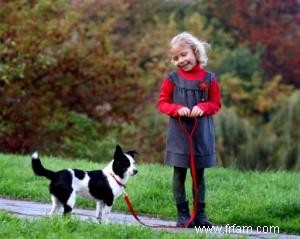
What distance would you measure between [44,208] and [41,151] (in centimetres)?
1290

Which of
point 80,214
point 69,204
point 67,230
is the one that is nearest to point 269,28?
point 80,214

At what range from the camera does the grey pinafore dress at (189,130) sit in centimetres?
843

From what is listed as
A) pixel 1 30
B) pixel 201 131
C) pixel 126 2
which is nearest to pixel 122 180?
pixel 201 131

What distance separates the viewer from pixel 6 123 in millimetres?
21812

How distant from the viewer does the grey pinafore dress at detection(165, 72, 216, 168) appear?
8.43 meters

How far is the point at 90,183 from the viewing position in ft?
26.7

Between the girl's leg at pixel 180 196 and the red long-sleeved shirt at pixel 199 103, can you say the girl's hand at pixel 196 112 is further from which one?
the girl's leg at pixel 180 196

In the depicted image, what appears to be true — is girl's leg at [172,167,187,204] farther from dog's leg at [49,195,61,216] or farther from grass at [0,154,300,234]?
dog's leg at [49,195,61,216]

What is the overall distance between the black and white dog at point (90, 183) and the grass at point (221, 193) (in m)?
1.65

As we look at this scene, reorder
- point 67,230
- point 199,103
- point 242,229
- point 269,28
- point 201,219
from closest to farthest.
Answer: point 67,230, point 199,103, point 201,219, point 242,229, point 269,28

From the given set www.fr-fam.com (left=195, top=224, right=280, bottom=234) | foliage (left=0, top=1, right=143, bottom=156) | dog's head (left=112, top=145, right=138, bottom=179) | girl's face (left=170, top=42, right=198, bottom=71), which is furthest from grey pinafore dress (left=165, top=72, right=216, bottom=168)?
foliage (left=0, top=1, right=143, bottom=156)

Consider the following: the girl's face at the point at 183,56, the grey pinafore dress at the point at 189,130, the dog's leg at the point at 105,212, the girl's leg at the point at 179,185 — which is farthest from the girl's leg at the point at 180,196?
the girl's face at the point at 183,56

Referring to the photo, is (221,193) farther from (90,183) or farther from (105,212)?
(90,183)

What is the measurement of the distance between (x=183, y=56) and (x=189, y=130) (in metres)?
0.73
